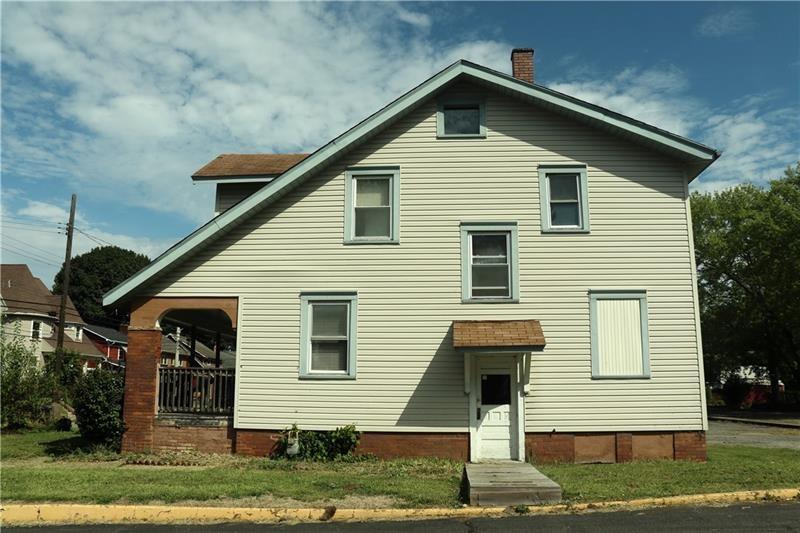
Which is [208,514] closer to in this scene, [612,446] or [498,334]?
[498,334]

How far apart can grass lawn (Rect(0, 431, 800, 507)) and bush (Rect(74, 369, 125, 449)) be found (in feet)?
1.52

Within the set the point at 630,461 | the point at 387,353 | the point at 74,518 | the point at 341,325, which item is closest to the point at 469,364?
the point at 387,353

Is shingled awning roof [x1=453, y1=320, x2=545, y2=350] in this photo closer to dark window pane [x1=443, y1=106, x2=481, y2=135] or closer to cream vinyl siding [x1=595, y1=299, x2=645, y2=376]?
cream vinyl siding [x1=595, y1=299, x2=645, y2=376]

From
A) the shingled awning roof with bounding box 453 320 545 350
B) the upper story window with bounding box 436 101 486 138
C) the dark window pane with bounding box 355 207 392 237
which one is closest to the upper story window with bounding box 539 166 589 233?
the upper story window with bounding box 436 101 486 138

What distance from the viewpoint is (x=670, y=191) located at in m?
14.4

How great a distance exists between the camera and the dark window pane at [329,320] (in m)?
14.4

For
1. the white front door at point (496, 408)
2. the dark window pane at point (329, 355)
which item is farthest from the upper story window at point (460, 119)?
the dark window pane at point (329, 355)

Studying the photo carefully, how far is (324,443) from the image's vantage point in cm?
1378

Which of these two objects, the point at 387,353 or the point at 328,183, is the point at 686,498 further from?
the point at 328,183

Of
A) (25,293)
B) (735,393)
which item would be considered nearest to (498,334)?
(735,393)

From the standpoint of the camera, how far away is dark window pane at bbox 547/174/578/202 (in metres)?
14.6

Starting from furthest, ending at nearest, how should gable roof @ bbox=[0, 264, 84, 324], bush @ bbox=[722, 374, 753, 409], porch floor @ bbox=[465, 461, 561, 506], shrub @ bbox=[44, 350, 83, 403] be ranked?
gable roof @ bbox=[0, 264, 84, 324], bush @ bbox=[722, 374, 753, 409], shrub @ bbox=[44, 350, 83, 403], porch floor @ bbox=[465, 461, 561, 506]

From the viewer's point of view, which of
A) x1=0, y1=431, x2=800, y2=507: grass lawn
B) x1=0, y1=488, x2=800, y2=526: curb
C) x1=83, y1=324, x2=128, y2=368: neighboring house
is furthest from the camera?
x1=83, y1=324, x2=128, y2=368: neighboring house

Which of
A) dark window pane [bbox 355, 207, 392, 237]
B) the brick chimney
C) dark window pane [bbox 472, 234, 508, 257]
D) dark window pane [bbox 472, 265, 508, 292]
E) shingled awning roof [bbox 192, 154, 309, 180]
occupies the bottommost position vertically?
dark window pane [bbox 472, 265, 508, 292]
